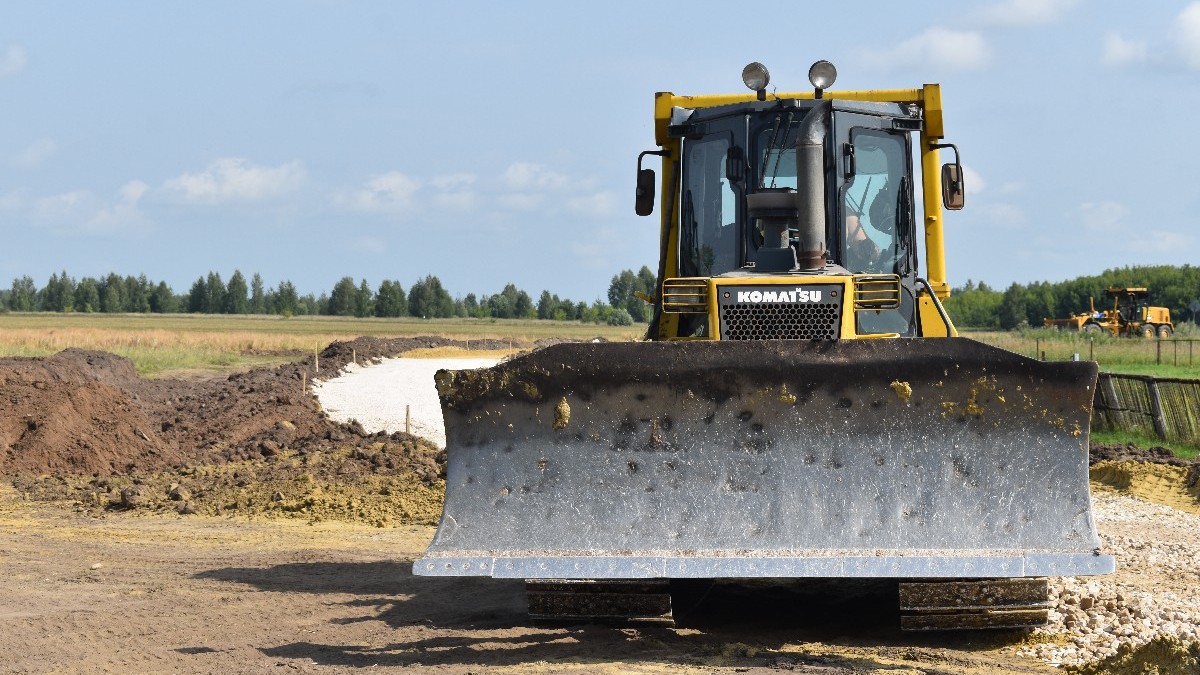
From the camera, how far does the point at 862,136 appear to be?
28.8ft

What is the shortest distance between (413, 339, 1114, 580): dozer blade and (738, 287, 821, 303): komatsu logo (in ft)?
2.67

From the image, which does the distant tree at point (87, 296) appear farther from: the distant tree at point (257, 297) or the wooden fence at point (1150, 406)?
the wooden fence at point (1150, 406)

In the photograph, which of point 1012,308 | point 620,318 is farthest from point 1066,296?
point 620,318

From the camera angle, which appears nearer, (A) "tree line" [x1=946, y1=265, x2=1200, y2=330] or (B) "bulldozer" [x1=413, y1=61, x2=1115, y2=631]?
(B) "bulldozer" [x1=413, y1=61, x2=1115, y2=631]

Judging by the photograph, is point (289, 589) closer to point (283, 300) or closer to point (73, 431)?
point (73, 431)

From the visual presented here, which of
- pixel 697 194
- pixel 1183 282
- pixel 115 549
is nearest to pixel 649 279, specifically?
pixel 697 194

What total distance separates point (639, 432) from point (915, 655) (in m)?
1.68

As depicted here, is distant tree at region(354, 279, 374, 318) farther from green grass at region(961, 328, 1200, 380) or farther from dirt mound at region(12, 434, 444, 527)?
dirt mound at region(12, 434, 444, 527)

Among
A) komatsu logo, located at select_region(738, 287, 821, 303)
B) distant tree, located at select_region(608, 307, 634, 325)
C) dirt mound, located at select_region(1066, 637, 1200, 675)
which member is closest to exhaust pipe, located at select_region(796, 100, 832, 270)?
komatsu logo, located at select_region(738, 287, 821, 303)

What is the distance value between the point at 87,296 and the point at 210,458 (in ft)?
476

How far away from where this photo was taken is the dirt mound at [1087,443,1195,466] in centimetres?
1695

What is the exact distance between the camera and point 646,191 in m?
9.18

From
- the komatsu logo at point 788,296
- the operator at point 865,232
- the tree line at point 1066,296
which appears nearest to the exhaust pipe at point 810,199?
the operator at point 865,232

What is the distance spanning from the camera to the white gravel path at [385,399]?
2236 cm
